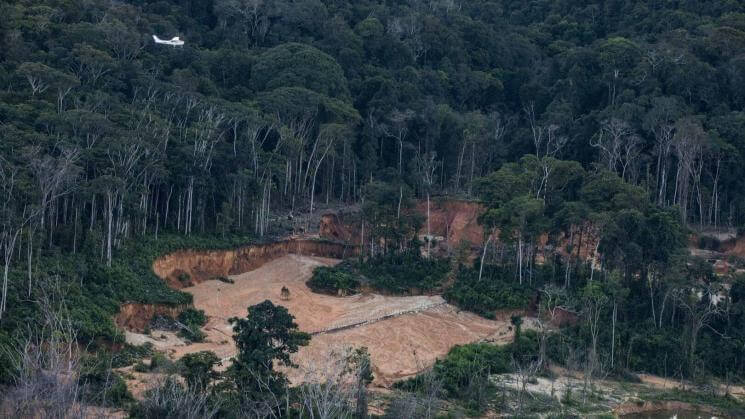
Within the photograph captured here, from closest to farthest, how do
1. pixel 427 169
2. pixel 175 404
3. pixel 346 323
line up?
1. pixel 175 404
2. pixel 346 323
3. pixel 427 169

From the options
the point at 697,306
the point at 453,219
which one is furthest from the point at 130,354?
the point at 453,219

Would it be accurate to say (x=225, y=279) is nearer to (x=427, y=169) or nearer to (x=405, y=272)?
(x=405, y=272)

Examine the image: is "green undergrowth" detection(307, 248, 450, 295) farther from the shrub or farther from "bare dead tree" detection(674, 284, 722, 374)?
"bare dead tree" detection(674, 284, 722, 374)

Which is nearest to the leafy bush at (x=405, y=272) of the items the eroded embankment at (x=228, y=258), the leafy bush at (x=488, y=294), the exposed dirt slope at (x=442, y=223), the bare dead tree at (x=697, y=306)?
the leafy bush at (x=488, y=294)

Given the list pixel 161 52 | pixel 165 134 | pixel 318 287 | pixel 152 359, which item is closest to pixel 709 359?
pixel 318 287

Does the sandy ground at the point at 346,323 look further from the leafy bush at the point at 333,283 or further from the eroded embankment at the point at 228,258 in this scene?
the eroded embankment at the point at 228,258

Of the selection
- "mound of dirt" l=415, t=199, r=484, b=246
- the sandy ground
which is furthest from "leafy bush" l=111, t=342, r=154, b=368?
"mound of dirt" l=415, t=199, r=484, b=246
